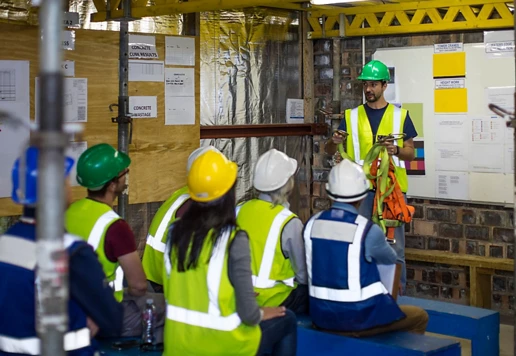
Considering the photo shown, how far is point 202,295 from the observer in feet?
14.4

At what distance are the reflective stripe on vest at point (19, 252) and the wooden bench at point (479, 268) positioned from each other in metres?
5.70

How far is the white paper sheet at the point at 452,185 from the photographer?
891cm

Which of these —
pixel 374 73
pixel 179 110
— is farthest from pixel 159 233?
pixel 179 110

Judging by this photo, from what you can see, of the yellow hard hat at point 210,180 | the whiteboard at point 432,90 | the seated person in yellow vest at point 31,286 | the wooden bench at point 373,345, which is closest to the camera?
the seated person in yellow vest at point 31,286

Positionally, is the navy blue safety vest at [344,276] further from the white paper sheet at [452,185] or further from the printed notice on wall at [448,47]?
the printed notice on wall at [448,47]

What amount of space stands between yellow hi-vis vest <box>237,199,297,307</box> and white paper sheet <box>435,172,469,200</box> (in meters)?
3.63

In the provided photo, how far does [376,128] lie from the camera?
7727 millimetres

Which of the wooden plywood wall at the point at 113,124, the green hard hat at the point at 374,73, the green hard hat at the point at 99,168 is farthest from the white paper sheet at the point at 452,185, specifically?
the green hard hat at the point at 99,168

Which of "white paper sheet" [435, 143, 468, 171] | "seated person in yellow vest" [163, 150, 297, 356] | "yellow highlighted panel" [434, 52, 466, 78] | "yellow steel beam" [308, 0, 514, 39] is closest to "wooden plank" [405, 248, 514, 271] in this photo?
"white paper sheet" [435, 143, 468, 171]

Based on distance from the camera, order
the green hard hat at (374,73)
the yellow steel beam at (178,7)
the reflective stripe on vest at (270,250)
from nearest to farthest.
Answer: the reflective stripe on vest at (270,250) → the yellow steel beam at (178,7) → the green hard hat at (374,73)

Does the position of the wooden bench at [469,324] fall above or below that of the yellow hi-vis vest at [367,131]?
below

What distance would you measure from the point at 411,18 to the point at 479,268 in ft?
8.50

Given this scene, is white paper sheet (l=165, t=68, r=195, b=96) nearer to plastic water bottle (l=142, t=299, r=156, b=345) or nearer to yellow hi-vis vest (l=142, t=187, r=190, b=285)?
yellow hi-vis vest (l=142, t=187, r=190, b=285)

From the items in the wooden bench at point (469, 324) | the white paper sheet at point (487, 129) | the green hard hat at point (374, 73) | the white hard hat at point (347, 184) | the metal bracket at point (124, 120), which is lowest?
the wooden bench at point (469, 324)
